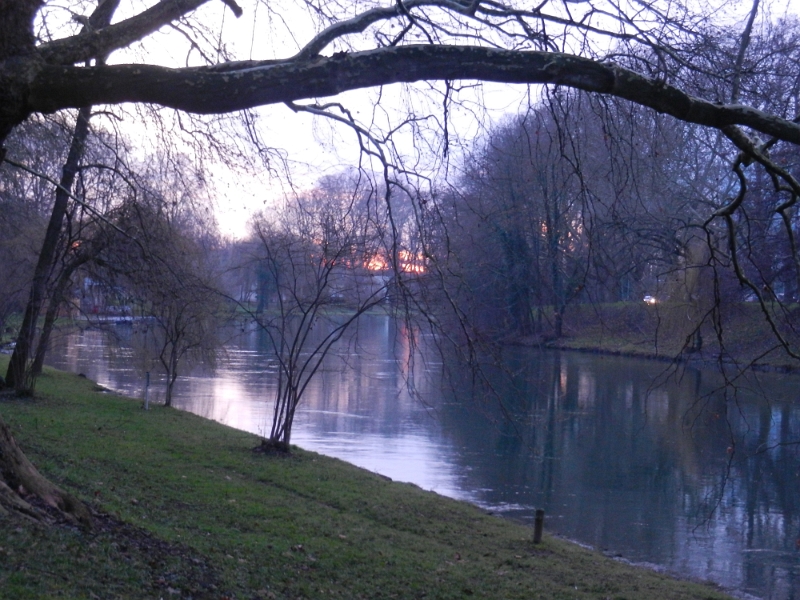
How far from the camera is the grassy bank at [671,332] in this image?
11.4m

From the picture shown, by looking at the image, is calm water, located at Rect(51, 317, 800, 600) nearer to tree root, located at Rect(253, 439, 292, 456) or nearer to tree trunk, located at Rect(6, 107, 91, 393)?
tree trunk, located at Rect(6, 107, 91, 393)

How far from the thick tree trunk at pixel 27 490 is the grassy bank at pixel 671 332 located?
4.51 m

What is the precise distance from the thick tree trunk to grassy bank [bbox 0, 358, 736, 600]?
21 cm

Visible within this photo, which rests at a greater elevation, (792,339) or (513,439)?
(792,339)

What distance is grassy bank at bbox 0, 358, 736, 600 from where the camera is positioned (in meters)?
5.59

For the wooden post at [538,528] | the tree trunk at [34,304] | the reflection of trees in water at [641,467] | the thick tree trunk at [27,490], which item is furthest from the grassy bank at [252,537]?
the tree trunk at [34,304]

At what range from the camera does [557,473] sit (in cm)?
1652

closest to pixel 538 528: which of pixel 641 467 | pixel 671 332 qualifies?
pixel 641 467

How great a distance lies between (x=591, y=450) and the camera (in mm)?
18703

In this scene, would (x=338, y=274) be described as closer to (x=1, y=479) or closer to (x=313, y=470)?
(x=313, y=470)

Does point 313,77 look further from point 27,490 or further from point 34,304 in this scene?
point 34,304

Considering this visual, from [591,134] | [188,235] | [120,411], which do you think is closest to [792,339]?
[591,134]

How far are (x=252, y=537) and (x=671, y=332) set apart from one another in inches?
754

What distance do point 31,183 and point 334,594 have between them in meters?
15.3
